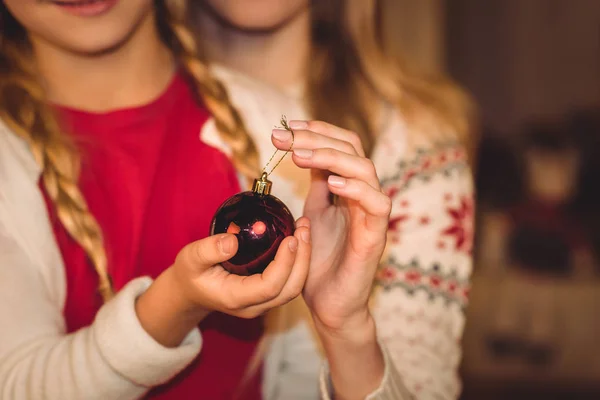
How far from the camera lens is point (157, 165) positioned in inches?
20.6

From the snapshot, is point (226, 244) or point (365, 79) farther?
point (365, 79)

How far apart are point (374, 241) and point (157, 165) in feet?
0.65

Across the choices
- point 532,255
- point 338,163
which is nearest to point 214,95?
point 338,163

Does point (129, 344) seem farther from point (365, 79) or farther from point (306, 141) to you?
point (365, 79)

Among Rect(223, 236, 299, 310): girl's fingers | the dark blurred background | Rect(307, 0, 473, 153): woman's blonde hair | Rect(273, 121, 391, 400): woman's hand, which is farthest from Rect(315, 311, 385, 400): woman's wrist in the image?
the dark blurred background

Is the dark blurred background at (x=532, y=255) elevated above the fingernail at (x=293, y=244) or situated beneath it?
elevated above

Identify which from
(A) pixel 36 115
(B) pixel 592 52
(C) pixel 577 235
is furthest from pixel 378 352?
(B) pixel 592 52

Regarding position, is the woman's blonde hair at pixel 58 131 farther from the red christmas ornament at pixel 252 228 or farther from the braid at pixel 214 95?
the red christmas ornament at pixel 252 228

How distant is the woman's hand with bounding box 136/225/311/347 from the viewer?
0.37 meters

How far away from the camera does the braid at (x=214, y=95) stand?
53cm

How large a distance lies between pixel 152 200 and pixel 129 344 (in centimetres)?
13

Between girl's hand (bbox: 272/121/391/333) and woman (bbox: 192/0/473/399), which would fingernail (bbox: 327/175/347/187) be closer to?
girl's hand (bbox: 272/121/391/333)

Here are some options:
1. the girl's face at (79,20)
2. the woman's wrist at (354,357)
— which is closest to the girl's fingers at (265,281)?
the woman's wrist at (354,357)

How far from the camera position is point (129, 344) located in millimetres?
419
